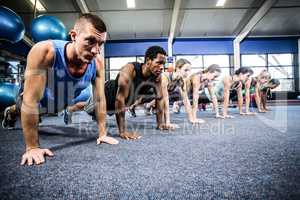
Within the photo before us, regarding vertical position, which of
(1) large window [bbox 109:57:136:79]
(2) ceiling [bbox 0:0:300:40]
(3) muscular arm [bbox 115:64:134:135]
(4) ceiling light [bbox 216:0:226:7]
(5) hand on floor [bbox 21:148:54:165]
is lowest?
(5) hand on floor [bbox 21:148:54:165]

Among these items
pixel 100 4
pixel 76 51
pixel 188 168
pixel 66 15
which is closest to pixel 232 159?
pixel 188 168

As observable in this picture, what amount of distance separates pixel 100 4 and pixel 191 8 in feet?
9.80

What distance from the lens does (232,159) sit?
1.18 meters

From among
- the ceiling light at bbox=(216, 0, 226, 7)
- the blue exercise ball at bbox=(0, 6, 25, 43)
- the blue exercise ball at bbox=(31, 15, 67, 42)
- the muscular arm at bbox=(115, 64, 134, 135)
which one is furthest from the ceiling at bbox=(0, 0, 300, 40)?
the muscular arm at bbox=(115, 64, 134, 135)

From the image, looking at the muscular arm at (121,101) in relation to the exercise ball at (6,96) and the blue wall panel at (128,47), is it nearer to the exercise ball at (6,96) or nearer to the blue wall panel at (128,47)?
the exercise ball at (6,96)

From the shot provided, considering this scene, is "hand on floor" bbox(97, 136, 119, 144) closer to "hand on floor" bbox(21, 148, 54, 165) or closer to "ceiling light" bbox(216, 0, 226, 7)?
"hand on floor" bbox(21, 148, 54, 165)

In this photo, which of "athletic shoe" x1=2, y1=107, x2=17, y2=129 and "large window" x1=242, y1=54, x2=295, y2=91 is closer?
"athletic shoe" x1=2, y1=107, x2=17, y2=129

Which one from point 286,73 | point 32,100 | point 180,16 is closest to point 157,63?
point 32,100

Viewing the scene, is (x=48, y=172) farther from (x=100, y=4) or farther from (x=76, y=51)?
(x=100, y=4)

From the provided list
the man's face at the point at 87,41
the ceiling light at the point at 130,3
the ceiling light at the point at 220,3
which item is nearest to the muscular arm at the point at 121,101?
the man's face at the point at 87,41

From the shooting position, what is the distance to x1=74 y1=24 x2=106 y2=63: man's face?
4.43 feet

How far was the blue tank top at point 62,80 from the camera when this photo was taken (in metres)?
1.43

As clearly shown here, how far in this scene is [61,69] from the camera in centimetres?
150

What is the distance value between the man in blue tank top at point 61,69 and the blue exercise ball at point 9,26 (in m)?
1.52
